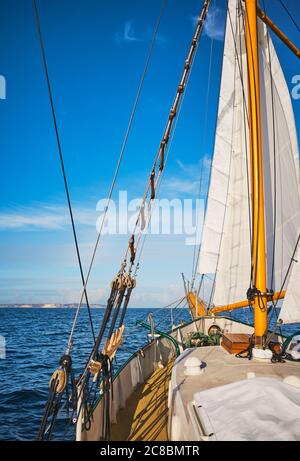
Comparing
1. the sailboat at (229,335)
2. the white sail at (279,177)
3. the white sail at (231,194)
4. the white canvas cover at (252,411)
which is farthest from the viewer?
the white sail at (231,194)

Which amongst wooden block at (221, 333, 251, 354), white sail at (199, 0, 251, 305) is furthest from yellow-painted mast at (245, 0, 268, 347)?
white sail at (199, 0, 251, 305)

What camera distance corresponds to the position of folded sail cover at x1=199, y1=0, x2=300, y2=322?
44.8 feet

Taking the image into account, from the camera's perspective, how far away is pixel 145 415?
21.8 ft

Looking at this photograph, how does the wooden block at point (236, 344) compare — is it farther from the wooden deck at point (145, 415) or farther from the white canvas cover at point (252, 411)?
the white canvas cover at point (252, 411)

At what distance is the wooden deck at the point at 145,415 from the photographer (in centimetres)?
580

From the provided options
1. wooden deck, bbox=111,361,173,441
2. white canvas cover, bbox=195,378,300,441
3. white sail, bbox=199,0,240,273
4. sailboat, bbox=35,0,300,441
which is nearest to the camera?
white canvas cover, bbox=195,378,300,441

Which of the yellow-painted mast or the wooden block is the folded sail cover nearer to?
the yellow-painted mast

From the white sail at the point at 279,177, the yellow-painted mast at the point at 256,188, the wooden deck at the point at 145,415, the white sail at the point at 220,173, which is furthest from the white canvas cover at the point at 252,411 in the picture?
the white sail at the point at 220,173

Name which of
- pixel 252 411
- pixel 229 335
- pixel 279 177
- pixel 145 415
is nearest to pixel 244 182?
pixel 279 177

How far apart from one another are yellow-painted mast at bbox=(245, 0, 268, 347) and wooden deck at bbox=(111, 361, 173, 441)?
121 inches

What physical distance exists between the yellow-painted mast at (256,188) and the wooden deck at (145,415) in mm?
3064
